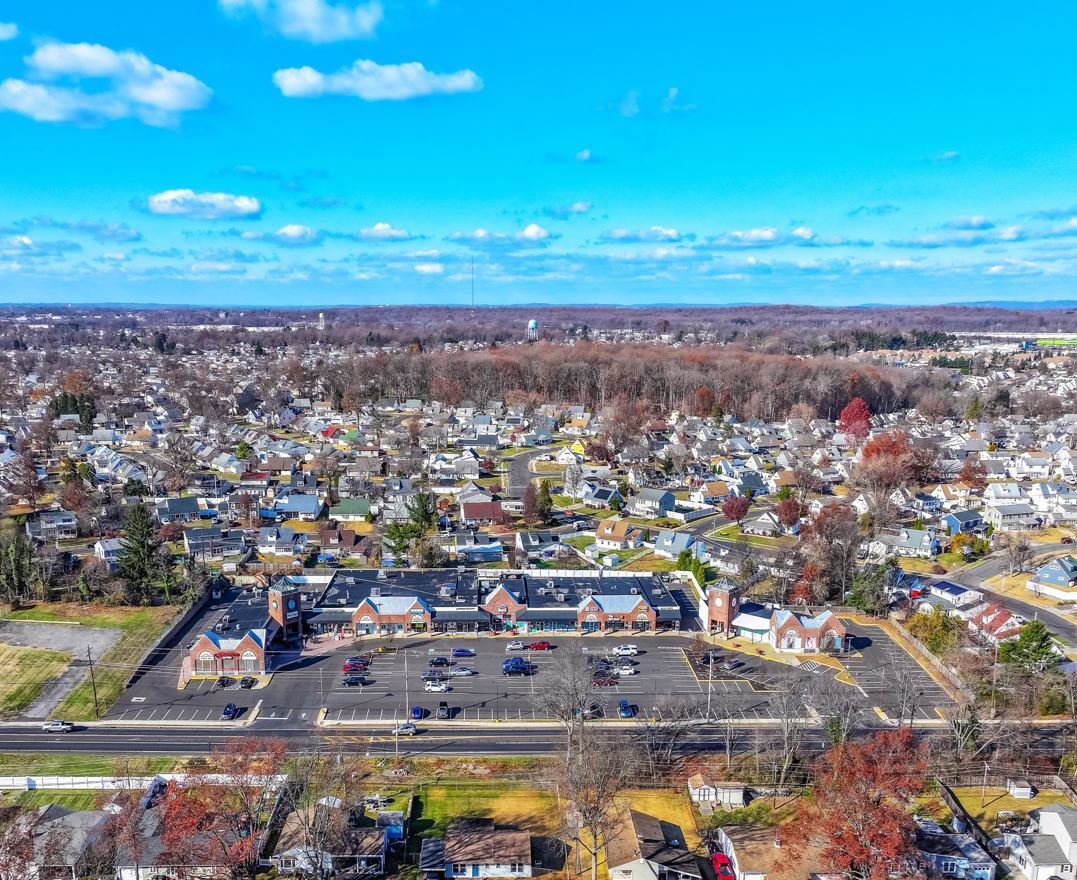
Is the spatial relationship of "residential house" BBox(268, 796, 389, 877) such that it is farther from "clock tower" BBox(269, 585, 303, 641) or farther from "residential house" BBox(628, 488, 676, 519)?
"residential house" BBox(628, 488, 676, 519)

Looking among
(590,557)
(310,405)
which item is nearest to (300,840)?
(590,557)

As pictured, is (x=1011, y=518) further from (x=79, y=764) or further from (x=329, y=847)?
(x=79, y=764)

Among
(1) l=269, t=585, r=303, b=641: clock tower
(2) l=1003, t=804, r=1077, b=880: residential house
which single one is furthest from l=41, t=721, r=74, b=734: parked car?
(2) l=1003, t=804, r=1077, b=880: residential house

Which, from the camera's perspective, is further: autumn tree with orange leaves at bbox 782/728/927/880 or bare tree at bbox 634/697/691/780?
bare tree at bbox 634/697/691/780

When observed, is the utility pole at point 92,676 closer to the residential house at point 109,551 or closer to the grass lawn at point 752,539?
the residential house at point 109,551

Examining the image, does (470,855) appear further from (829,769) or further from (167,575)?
(167,575)

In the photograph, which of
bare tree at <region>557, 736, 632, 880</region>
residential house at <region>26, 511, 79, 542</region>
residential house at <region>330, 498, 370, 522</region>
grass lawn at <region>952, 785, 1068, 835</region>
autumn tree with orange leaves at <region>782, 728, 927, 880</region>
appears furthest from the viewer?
residential house at <region>330, 498, 370, 522</region>

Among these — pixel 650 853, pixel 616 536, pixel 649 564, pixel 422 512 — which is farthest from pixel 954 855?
pixel 422 512
